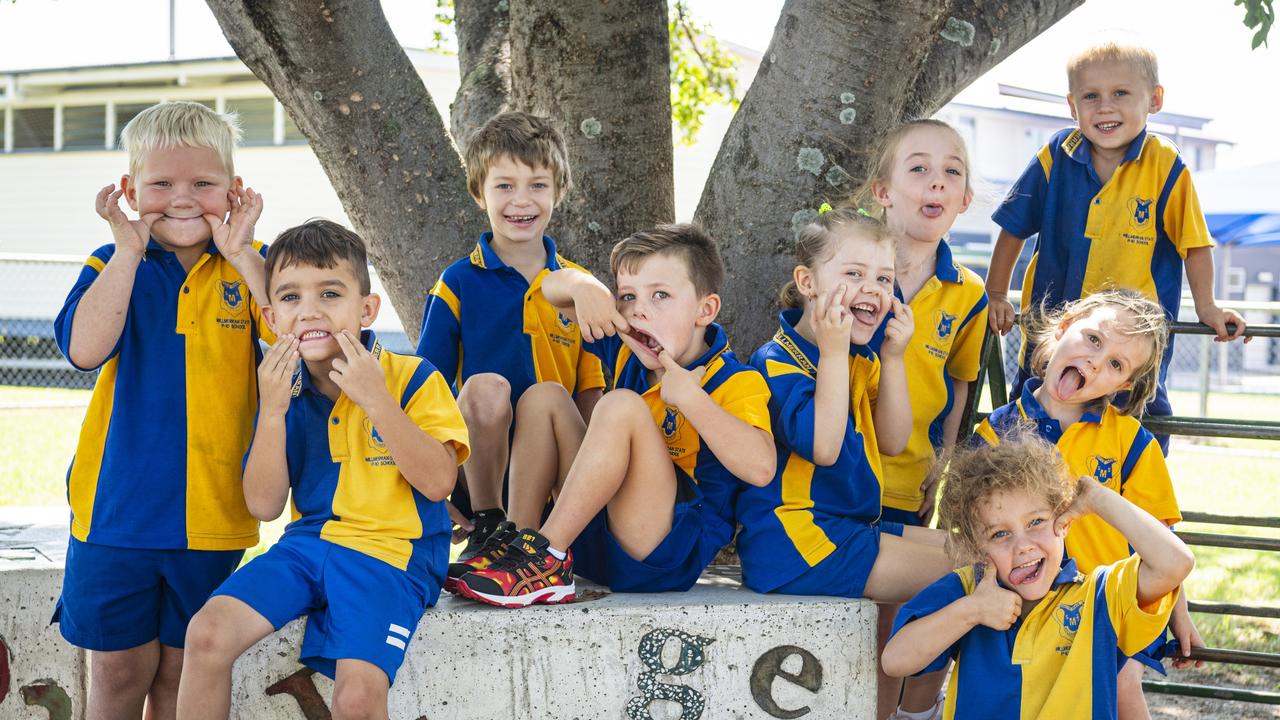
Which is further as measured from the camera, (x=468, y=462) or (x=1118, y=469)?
(x=468, y=462)

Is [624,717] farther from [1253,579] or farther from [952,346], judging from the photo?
[1253,579]

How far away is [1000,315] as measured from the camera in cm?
382

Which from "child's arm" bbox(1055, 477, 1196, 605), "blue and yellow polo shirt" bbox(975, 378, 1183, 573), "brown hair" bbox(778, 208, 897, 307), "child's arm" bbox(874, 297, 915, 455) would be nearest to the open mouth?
"child's arm" bbox(1055, 477, 1196, 605)

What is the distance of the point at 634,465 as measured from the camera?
9.87 feet

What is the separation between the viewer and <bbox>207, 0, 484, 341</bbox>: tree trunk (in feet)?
12.5

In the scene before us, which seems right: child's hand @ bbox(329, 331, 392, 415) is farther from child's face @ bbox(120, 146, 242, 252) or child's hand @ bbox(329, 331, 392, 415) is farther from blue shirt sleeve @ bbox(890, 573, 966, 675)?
blue shirt sleeve @ bbox(890, 573, 966, 675)

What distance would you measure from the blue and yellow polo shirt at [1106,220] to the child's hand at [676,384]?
1.41 meters

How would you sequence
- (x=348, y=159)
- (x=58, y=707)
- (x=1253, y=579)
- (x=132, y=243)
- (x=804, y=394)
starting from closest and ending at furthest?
1. (x=132, y=243)
2. (x=804, y=394)
3. (x=58, y=707)
4. (x=348, y=159)
5. (x=1253, y=579)

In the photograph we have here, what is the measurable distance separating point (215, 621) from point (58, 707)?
1020mm

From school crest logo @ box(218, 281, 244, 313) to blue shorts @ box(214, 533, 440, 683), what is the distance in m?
0.64

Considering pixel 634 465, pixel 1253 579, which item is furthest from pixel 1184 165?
pixel 1253 579

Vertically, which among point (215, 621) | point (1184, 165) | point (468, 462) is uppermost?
point (1184, 165)

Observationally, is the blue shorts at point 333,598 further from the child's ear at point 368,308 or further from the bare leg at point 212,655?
the child's ear at point 368,308

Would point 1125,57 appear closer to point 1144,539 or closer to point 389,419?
point 1144,539
